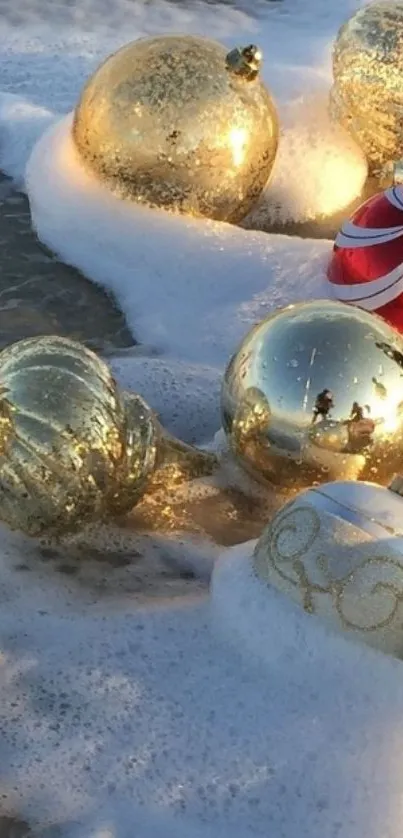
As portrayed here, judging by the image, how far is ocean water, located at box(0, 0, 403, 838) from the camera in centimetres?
161

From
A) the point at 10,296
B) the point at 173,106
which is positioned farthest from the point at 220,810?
the point at 173,106

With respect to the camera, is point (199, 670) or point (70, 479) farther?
point (70, 479)

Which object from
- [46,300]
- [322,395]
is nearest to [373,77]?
[46,300]

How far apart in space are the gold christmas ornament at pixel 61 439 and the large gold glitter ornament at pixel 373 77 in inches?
63.4

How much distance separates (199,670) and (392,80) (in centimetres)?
208

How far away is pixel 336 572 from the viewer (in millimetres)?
1726

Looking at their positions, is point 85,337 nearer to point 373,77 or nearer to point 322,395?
point 322,395

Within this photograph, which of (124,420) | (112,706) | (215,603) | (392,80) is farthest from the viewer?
(392,80)

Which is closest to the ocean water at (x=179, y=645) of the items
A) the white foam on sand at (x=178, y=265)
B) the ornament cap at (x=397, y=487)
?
the white foam on sand at (x=178, y=265)

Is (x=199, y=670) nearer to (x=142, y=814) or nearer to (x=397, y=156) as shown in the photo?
(x=142, y=814)

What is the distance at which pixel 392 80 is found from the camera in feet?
10.8

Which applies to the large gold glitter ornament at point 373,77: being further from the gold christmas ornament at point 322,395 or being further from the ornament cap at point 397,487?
the ornament cap at point 397,487

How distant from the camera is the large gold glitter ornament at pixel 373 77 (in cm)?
329

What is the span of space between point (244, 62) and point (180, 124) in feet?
0.78
